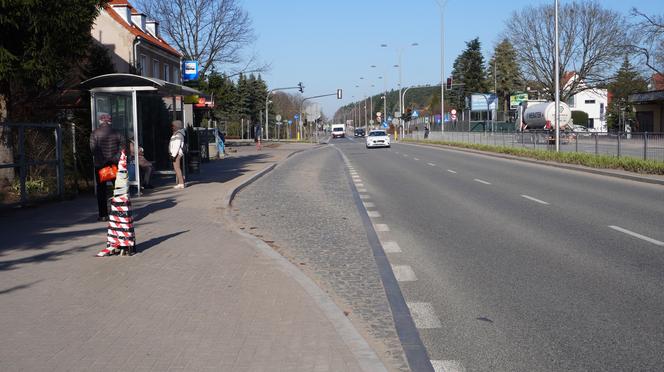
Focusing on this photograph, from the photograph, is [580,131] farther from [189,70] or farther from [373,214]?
[373,214]

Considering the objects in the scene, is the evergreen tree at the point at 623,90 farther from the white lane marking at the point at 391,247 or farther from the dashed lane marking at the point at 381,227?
the white lane marking at the point at 391,247

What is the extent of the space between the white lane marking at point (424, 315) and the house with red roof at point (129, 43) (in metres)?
31.2

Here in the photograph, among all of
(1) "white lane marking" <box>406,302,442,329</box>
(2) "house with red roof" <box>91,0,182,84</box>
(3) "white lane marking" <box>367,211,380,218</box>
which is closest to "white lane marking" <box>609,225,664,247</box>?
(3) "white lane marking" <box>367,211,380,218</box>

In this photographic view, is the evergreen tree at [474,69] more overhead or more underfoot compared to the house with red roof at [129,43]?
more overhead

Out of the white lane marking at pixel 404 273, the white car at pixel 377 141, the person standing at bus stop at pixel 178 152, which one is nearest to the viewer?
the white lane marking at pixel 404 273

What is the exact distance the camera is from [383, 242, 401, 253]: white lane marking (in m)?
9.26

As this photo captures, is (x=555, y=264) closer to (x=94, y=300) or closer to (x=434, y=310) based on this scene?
(x=434, y=310)

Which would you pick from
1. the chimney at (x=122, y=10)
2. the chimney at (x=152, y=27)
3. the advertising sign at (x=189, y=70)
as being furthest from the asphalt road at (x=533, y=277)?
the chimney at (x=152, y=27)

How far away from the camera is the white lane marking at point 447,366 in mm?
4723

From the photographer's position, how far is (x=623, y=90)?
3174 inches

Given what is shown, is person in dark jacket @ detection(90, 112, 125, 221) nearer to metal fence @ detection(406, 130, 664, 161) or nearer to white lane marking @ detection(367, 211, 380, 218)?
white lane marking @ detection(367, 211, 380, 218)

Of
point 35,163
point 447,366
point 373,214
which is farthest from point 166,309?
point 35,163

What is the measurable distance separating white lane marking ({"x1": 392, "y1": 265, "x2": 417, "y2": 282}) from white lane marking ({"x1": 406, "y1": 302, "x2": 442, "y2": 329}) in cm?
103

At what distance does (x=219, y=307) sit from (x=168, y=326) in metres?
0.67
